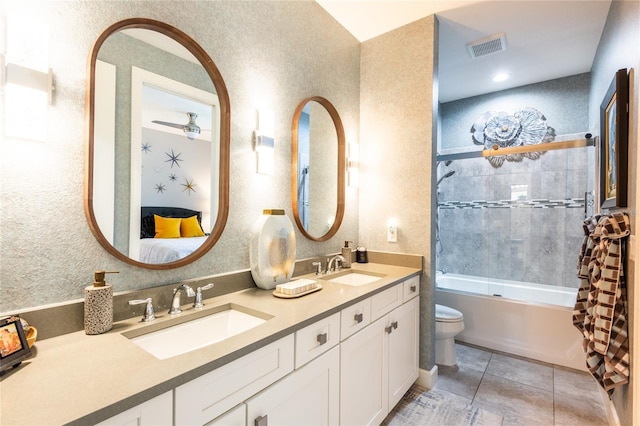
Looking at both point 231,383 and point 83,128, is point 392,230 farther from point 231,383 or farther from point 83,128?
point 83,128

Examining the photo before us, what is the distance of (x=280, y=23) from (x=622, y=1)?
203cm

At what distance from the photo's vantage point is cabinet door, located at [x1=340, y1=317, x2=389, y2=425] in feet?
4.66

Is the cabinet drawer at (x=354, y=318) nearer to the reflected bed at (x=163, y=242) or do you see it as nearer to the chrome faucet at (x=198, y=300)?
the chrome faucet at (x=198, y=300)

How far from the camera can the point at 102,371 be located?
773 mm

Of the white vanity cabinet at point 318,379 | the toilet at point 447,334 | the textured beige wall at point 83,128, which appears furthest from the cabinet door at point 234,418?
the toilet at point 447,334

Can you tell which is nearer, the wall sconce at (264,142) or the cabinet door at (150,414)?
the cabinet door at (150,414)

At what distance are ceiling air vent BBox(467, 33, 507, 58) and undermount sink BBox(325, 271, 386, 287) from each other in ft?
7.20

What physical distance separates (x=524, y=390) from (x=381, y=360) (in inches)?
50.7

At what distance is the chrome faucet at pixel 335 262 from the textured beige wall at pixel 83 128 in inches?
4.5

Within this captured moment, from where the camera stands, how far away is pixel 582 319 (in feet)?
6.16

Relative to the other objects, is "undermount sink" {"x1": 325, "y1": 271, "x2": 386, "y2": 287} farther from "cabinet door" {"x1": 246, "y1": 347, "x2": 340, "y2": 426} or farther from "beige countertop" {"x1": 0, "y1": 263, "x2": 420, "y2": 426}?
"beige countertop" {"x1": 0, "y1": 263, "x2": 420, "y2": 426}

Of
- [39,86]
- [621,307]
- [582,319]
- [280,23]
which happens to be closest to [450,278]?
[582,319]

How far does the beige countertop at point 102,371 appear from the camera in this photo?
2.04 feet

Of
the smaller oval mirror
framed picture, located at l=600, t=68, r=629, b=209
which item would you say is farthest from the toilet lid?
framed picture, located at l=600, t=68, r=629, b=209
